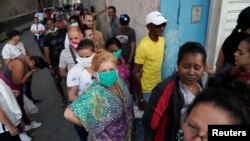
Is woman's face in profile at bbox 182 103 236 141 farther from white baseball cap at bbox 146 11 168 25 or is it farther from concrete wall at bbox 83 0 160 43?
concrete wall at bbox 83 0 160 43

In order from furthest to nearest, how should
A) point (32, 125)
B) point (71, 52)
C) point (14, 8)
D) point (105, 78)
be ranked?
point (14, 8), point (32, 125), point (71, 52), point (105, 78)

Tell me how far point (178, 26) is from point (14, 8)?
1866cm

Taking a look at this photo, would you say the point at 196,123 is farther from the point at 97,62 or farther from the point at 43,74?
the point at 43,74

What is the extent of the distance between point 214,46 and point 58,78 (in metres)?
3.29

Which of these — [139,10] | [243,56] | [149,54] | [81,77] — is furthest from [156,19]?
[139,10]

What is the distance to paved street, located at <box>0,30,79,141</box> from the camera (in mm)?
4430

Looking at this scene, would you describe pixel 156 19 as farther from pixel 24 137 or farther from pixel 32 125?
pixel 32 125

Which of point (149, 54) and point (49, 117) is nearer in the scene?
point (149, 54)

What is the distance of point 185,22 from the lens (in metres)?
4.43

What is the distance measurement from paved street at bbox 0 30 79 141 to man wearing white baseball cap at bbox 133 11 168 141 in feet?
5.34

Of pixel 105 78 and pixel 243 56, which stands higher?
pixel 243 56

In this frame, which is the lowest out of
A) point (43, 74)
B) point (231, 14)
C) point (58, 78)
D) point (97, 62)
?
point (43, 74)

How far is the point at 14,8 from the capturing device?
64.9ft

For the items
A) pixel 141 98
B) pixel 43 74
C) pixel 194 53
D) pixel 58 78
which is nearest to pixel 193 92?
pixel 194 53
